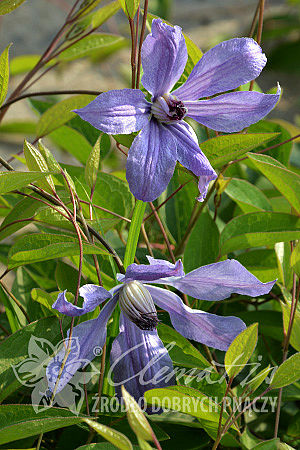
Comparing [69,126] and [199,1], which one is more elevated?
[199,1]

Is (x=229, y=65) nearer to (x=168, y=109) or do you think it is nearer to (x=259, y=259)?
(x=168, y=109)

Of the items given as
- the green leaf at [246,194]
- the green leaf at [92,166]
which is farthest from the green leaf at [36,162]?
the green leaf at [246,194]

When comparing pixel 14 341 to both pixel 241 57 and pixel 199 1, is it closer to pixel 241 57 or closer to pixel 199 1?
pixel 241 57

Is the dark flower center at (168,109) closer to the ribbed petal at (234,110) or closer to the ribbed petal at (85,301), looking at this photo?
the ribbed petal at (234,110)

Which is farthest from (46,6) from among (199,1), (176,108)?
(176,108)

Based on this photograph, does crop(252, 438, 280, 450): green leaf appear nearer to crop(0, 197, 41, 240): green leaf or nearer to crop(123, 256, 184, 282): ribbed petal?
crop(123, 256, 184, 282): ribbed petal

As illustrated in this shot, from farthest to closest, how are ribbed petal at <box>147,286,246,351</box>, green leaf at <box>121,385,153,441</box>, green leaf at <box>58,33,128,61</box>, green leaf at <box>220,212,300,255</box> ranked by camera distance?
green leaf at <box>58,33,128,61</box>, green leaf at <box>220,212,300,255</box>, ribbed petal at <box>147,286,246,351</box>, green leaf at <box>121,385,153,441</box>

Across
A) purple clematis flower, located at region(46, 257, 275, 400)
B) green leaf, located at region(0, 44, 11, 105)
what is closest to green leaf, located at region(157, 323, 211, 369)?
purple clematis flower, located at region(46, 257, 275, 400)

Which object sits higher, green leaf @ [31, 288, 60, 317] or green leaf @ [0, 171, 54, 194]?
green leaf @ [0, 171, 54, 194]
